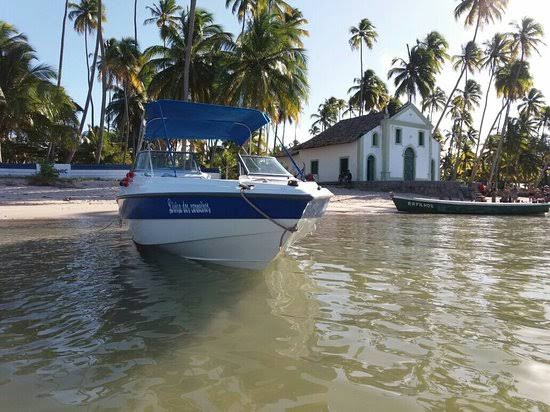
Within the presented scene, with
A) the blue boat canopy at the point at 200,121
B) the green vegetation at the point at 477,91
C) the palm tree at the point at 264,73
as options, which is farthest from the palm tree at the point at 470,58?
the blue boat canopy at the point at 200,121

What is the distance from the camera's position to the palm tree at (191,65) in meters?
30.0

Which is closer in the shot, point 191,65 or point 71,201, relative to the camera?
point 71,201

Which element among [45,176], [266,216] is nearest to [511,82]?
[45,176]

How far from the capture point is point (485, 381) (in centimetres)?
337

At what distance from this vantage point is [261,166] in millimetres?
7824

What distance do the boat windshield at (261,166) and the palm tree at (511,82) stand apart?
130ft

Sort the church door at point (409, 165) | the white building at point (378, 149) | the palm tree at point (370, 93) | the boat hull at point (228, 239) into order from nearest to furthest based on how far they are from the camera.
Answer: the boat hull at point (228, 239) < the white building at point (378, 149) < the church door at point (409, 165) < the palm tree at point (370, 93)

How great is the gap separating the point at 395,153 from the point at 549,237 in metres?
26.2

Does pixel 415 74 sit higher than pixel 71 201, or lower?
higher

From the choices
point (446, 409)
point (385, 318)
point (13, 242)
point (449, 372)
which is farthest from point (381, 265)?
point (13, 242)

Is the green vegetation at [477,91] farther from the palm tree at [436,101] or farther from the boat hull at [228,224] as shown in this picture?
the boat hull at [228,224]

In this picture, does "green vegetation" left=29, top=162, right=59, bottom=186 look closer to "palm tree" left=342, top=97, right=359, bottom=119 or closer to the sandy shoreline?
the sandy shoreline

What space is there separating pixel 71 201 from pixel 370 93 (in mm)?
38066

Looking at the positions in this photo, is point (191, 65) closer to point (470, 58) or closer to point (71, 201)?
point (71, 201)
